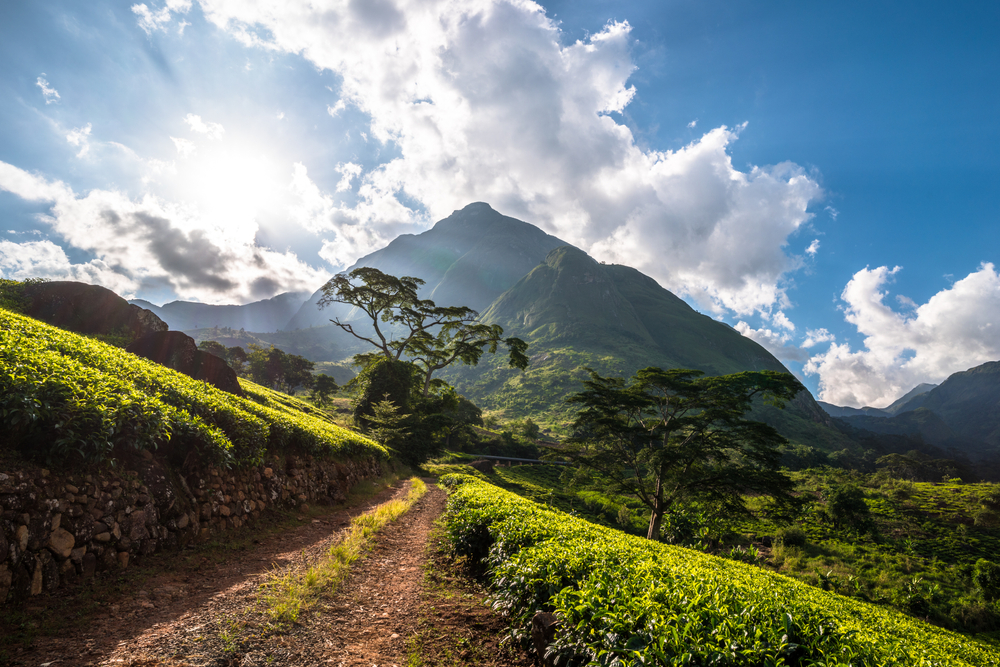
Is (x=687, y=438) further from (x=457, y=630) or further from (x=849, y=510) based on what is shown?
(x=849, y=510)

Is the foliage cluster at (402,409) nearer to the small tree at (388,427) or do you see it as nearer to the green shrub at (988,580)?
the small tree at (388,427)

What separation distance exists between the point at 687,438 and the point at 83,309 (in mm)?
34842

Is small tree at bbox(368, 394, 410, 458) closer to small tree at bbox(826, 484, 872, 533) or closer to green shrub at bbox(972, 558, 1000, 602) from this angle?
green shrub at bbox(972, 558, 1000, 602)

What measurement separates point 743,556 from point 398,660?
28.2m

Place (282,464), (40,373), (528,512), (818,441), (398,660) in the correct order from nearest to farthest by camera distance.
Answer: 1. (398,660)
2. (40,373)
3. (528,512)
4. (282,464)
5. (818,441)

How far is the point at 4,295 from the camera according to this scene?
17828 mm

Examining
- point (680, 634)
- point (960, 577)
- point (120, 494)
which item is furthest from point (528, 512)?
point (960, 577)

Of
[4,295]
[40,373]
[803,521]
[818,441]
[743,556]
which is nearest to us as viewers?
[40,373]

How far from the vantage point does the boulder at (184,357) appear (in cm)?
1888

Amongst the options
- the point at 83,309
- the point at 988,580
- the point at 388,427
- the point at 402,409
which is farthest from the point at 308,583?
the point at 988,580

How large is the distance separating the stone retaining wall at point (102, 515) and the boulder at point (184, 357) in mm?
13816

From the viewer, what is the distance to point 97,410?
5.45 meters

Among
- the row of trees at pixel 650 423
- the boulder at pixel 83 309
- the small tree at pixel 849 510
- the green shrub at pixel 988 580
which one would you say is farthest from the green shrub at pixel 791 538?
the boulder at pixel 83 309

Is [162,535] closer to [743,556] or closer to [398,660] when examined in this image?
[398,660]
